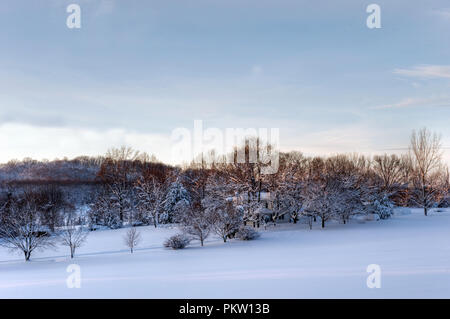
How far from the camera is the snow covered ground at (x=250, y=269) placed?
959 cm

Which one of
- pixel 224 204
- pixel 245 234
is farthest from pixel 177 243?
pixel 224 204

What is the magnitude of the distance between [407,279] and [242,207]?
1705 cm

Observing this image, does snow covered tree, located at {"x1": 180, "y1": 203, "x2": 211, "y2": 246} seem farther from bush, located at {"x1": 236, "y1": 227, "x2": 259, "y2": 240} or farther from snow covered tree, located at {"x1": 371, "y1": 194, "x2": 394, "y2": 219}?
snow covered tree, located at {"x1": 371, "y1": 194, "x2": 394, "y2": 219}

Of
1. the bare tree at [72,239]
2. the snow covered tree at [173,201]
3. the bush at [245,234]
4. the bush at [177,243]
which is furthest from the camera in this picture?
the snow covered tree at [173,201]

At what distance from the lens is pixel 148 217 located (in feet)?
118

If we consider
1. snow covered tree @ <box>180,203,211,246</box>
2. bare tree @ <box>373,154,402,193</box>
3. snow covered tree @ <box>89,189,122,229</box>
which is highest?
bare tree @ <box>373,154,402,193</box>

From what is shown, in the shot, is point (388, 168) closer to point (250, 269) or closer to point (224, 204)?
point (224, 204)

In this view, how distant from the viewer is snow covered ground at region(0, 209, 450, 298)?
31.5ft

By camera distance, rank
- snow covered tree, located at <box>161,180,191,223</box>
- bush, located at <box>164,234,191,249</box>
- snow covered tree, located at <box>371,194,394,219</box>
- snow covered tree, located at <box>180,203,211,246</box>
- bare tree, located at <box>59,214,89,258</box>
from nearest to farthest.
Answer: bare tree, located at <box>59,214,89,258</box>, bush, located at <box>164,234,191,249</box>, snow covered tree, located at <box>180,203,211,246</box>, snow covered tree, located at <box>371,194,394,219</box>, snow covered tree, located at <box>161,180,191,223</box>

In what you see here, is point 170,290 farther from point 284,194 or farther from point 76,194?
point 76,194

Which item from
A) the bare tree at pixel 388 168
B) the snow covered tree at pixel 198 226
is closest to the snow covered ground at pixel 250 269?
the snow covered tree at pixel 198 226

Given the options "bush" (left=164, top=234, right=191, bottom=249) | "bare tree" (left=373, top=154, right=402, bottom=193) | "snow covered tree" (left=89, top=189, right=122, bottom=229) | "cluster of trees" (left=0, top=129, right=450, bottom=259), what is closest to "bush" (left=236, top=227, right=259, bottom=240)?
"cluster of trees" (left=0, top=129, right=450, bottom=259)

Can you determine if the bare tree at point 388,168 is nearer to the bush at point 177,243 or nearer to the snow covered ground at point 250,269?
the snow covered ground at point 250,269
